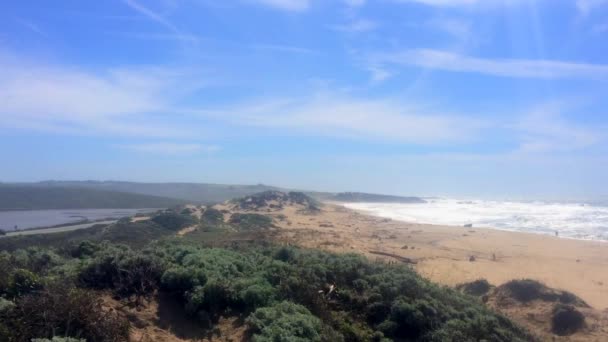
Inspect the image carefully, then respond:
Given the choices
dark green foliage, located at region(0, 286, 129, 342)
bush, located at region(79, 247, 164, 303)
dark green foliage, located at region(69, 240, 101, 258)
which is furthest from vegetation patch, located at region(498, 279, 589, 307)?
dark green foliage, located at region(69, 240, 101, 258)

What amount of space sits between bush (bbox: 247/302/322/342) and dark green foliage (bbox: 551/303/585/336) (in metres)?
8.03

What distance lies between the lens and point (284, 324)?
7832 mm

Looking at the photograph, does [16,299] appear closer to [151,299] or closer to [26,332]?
[26,332]

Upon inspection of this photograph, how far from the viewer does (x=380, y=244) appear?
24812 millimetres

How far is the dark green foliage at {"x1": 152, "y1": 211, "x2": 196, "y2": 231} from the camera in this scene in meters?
28.8

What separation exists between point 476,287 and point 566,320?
12.1ft

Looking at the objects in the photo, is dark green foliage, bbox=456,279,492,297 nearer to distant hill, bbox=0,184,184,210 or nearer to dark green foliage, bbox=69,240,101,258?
dark green foliage, bbox=69,240,101,258

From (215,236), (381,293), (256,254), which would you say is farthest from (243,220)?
(381,293)

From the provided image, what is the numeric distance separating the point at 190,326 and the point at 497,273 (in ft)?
48.2

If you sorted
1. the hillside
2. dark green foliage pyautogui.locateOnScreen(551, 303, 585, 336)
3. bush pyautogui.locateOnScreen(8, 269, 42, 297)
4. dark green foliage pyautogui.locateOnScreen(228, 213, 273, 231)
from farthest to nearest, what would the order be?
dark green foliage pyautogui.locateOnScreen(228, 213, 273, 231)
dark green foliage pyautogui.locateOnScreen(551, 303, 585, 336)
bush pyautogui.locateOnScreen(8, 269, 42, 297)
the hillside

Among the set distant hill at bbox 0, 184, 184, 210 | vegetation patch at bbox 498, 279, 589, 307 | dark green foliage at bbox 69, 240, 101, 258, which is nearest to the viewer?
dark green foliage at bbox 69, 240, 101, 258

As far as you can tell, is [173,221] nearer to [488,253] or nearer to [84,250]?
[84,250]

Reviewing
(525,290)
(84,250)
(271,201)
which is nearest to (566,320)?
(525,290)

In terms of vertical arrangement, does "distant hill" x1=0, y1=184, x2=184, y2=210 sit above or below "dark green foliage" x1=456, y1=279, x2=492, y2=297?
above
